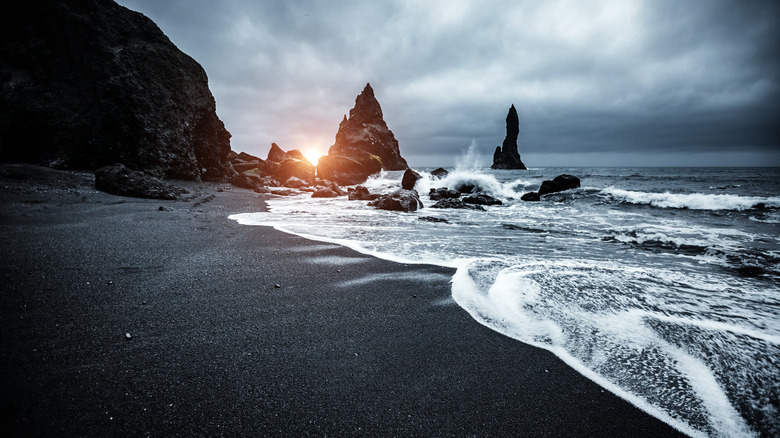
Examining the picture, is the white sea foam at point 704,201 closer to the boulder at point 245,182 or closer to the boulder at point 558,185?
the boulder at point 558,185

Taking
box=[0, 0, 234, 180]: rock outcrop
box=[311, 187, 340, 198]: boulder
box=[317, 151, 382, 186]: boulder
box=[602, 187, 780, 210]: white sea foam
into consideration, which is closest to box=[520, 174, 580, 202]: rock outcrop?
box=[602, 187, 780, 210]: white sea foam

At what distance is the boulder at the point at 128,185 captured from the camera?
786 cm

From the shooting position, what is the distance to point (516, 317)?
7.35 feet

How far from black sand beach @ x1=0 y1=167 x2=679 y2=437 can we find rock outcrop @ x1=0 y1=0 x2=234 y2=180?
474 inches

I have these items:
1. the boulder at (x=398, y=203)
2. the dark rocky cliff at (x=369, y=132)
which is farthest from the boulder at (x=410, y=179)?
the dark rocky cliff at (x=369, y=132)

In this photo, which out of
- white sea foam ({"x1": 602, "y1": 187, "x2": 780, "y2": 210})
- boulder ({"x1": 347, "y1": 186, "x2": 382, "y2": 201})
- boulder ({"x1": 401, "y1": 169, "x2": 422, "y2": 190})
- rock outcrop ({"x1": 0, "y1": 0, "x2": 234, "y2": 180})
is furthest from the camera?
boulder ({"x1": 401, "y1": 169, "x2": 422, "y2": 190})

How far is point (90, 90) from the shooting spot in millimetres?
11625

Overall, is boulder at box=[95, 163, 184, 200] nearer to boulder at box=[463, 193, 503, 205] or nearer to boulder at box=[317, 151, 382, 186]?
boulder at box=[463, 193, 503, 205]

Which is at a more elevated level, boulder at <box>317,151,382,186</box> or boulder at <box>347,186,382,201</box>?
boulder at <box>317,151,382,186</box>

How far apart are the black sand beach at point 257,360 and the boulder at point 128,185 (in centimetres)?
600

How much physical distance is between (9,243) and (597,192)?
20.4 metres

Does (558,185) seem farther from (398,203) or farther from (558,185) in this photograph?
(398,203)

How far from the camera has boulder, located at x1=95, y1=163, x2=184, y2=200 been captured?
786cm

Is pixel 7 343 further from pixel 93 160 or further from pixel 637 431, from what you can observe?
pixel 93 160
